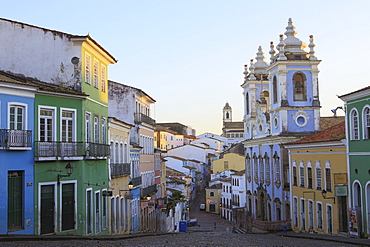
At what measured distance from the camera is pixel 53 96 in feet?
69.0

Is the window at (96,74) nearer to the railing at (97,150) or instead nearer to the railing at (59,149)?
the railing at (97,150)

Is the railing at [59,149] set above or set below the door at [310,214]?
above

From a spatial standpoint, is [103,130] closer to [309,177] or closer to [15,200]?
[15,200]

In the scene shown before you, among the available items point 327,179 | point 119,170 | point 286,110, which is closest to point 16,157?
A: point 119,170

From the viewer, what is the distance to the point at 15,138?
19312mm

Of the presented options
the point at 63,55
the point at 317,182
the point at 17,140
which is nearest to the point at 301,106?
the point at 317,182

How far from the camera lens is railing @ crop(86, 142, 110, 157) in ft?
74.4

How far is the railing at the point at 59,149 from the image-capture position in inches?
798

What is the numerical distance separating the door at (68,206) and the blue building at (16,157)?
161 centimetres

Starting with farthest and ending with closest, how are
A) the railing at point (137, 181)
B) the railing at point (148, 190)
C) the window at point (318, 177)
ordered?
the railing at point (148, 190), the railing at point (137, 181), the window at point (318, 177)

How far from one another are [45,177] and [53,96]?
313 cm

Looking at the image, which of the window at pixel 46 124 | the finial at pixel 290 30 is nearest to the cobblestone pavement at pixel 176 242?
the window at pixel 46 124

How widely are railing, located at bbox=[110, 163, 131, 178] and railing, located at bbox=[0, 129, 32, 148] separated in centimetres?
797

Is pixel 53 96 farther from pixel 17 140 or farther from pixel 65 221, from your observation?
pixel 65 221
